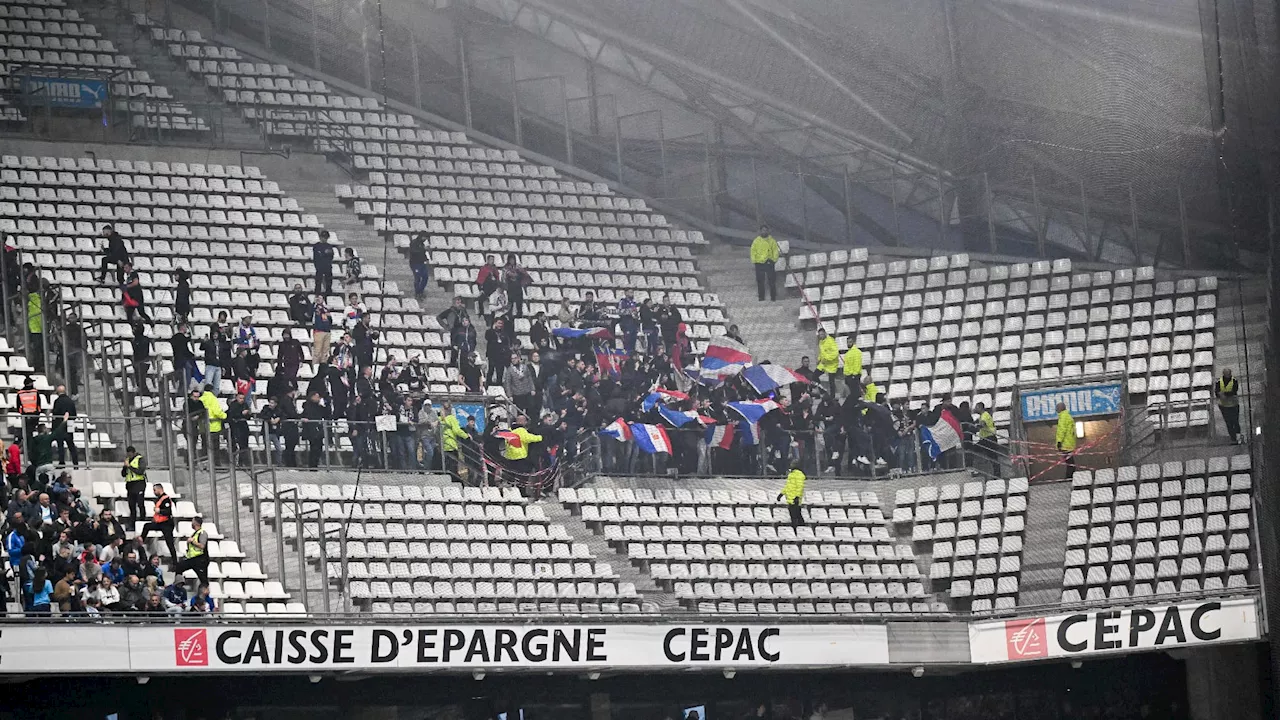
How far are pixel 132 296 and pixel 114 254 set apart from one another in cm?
70

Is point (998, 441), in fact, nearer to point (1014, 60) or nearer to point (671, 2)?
point (1014, 60)

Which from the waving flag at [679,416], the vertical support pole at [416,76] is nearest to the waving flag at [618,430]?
the waving flag at [679,416]

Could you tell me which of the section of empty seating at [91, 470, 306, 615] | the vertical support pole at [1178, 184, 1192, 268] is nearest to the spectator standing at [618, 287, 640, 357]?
the section of empty seating at [91, 470, 306, 615]

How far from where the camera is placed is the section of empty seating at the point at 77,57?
20062mm

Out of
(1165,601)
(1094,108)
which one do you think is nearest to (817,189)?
(1094,108)

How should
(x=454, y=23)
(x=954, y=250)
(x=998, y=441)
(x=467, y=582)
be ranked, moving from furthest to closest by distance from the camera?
(x=454, y=23), (x=954, y=250), (x=998, y=441), (x=467, y=582)

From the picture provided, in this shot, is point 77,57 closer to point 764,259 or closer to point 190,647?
point 764,259

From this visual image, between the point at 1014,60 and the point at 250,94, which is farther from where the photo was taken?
the point at 250,94

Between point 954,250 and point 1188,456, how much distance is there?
337 cm

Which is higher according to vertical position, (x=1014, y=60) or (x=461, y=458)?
(x=1014, y=60)

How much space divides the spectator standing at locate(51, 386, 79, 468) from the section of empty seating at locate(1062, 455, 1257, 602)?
733cm

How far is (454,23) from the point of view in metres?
20.7

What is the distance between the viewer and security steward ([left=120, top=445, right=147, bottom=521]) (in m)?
14.1

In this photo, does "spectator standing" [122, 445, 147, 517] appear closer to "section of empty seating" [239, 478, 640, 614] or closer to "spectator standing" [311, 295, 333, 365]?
"section of empty seating" [239, 478, 640, 614]
